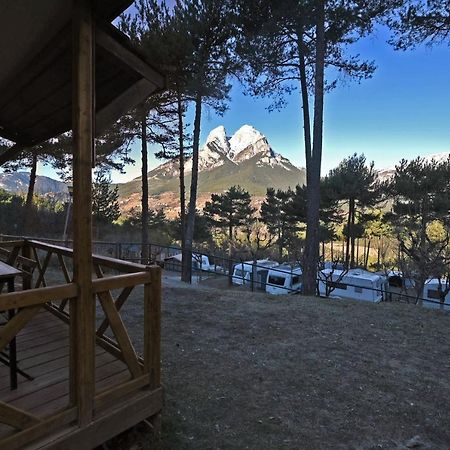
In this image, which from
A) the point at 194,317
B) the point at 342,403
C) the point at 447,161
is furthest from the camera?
the point at 447,161

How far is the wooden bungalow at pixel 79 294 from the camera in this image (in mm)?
1883

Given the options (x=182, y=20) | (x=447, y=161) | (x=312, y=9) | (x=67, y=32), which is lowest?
(x=67, y=32)

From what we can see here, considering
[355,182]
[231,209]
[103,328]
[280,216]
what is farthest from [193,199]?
[231,209]

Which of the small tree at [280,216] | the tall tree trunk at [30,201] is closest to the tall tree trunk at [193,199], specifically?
the tall tree trunk at [30,201]

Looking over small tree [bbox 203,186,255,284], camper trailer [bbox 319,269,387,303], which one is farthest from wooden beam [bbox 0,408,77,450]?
small tree [bbox 203,186,255,284]

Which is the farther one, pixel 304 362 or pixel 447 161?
pixel 447 161

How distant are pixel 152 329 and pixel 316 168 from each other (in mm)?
7195

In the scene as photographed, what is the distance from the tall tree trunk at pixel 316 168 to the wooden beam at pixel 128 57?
21.5ft

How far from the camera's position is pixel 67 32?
2203mm

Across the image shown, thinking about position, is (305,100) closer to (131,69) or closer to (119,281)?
(131,69)

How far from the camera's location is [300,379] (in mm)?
3469

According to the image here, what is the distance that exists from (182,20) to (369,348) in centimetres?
974

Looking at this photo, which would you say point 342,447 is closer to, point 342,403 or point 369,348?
point 342,403

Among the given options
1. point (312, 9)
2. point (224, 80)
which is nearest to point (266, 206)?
point (224, 80)
